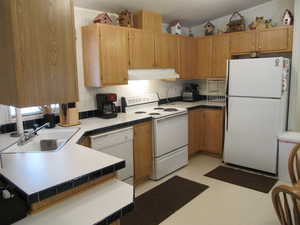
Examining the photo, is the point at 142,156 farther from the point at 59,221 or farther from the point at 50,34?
the point at 50,34

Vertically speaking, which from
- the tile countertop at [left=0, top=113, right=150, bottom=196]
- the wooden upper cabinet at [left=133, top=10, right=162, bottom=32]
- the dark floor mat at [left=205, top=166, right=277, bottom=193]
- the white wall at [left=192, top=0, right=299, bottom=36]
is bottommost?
the dark floor mat at [left=205, top=166, right=277, bottom=193]

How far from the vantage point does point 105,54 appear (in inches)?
119

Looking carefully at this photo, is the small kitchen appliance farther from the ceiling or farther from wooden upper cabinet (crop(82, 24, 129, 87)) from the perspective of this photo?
wooden upper cabinet (crop(82, 24, 129, 87))

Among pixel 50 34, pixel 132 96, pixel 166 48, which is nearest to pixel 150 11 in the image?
pixel 166 48

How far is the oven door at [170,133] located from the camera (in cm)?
333

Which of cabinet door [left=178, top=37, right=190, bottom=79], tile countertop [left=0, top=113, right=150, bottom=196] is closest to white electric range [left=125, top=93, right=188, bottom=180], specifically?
cabinet door [left=178, top=37, right=190, bottom=79]

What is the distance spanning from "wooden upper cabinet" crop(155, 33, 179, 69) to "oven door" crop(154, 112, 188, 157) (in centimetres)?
90

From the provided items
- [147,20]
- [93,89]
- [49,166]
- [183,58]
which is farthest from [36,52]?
[183,58]

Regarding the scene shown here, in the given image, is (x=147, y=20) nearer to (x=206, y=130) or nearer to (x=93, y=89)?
(x=93, y=89)

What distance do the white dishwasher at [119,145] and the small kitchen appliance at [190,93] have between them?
2033 millimetres

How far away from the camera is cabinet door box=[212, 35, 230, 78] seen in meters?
4.19

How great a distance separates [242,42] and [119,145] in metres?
2.76

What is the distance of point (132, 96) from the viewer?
384 cm

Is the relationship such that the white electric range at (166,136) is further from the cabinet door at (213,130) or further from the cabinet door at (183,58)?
the cabinet door at (183,58)
